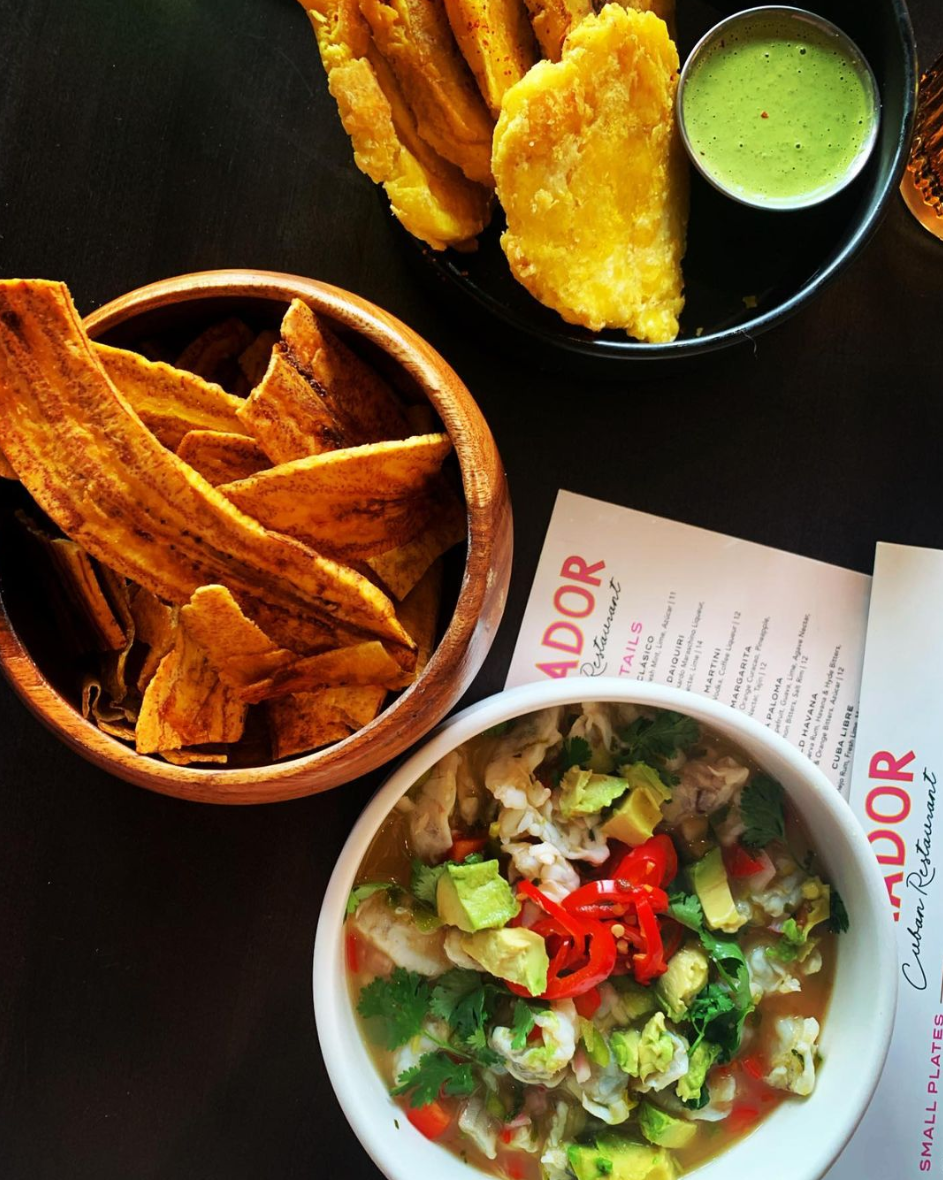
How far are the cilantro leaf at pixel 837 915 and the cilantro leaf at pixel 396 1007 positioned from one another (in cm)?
48

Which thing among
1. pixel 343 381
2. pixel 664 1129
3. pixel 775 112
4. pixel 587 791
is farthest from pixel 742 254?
pixel 664 1129

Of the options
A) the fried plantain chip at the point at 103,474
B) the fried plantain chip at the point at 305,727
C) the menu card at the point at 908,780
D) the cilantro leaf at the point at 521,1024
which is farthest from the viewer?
the menu card at the point at 908,780

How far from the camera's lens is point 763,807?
1188 mm

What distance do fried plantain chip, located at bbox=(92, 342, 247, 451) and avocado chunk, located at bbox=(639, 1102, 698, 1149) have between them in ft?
2.88

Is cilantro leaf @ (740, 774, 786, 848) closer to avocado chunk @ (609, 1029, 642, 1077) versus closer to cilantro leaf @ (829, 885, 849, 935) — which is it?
cilantro leaf @ (829, 885, 849, 935)

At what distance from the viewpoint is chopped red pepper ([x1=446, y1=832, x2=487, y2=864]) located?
3.85 feet

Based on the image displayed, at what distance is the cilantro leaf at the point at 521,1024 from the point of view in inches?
44.0

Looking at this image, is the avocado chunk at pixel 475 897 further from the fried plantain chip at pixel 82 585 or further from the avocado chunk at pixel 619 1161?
the fried plantain chip at pixel 82 585

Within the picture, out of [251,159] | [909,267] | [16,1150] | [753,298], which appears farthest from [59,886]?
[909,267]

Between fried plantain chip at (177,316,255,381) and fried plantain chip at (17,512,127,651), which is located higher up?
fried plantain chip at (177,316,255,381)

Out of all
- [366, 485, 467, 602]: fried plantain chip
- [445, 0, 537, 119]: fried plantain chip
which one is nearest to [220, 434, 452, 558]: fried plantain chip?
[366, 485, 467, 602]: fried plantain chip

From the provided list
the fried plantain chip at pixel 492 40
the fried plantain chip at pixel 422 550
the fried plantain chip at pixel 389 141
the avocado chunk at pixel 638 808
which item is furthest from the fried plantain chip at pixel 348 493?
the avocado chunk at pixel 638 808

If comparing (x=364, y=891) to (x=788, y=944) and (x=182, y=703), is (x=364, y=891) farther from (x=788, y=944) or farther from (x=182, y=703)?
(x=788, y=944)

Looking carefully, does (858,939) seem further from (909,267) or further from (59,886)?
(59,886)
